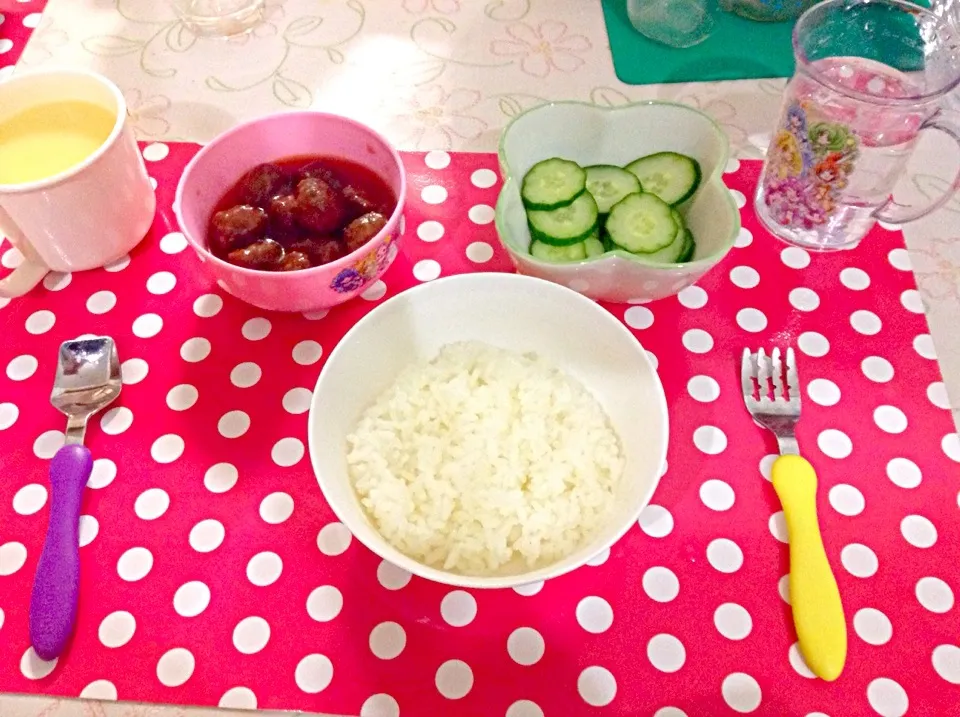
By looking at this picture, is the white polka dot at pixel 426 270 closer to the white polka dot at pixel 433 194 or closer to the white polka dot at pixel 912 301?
the white polka dot at pixel 433 194

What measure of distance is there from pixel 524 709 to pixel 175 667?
399 mm

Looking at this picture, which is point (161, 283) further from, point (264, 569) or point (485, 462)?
point (485, 462)

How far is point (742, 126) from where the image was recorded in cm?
134

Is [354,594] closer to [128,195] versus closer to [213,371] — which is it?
[213,371]

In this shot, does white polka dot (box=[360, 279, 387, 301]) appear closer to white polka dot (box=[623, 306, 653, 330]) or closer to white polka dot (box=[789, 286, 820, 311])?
white polka dot (box=[623, 306, 653, 330])

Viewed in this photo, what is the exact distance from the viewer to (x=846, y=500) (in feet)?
3.02

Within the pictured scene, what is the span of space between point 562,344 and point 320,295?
0.35m

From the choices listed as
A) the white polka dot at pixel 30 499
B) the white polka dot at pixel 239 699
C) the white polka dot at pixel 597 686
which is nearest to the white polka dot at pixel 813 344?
the white polka dot at pixel 597 686

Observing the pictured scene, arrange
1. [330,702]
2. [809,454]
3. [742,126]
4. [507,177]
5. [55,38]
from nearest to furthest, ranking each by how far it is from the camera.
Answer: [330,702] → [809,454] → [507,177] → [742,126] → [55,38]

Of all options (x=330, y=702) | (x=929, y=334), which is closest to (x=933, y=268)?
(x=929, y=334)

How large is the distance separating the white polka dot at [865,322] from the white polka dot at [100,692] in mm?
1091

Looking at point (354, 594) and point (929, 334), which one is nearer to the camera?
point (354, 594)

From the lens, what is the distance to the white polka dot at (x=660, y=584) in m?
0.86

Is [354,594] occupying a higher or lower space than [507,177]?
lower
